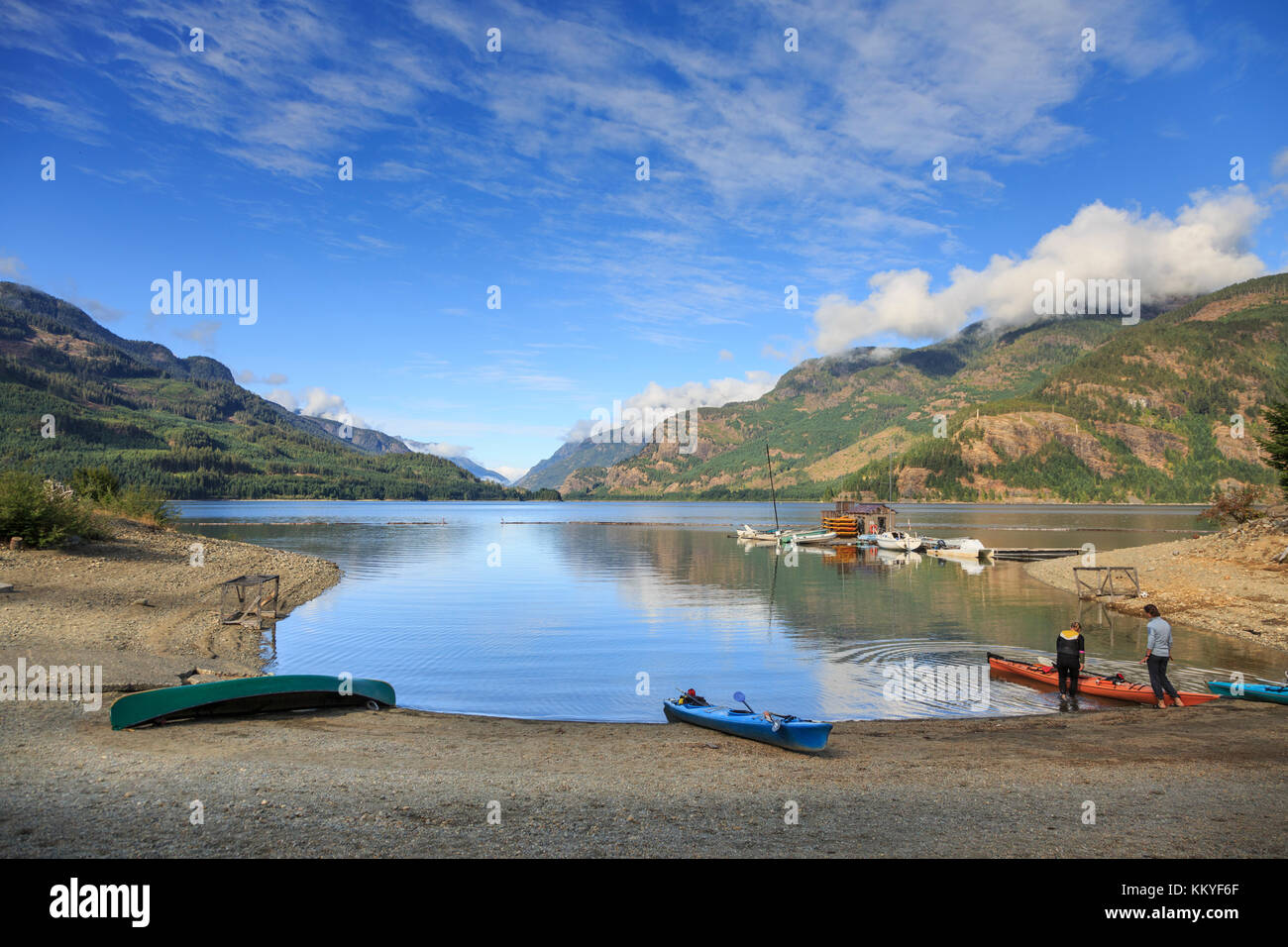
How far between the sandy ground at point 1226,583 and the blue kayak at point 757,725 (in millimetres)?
22025

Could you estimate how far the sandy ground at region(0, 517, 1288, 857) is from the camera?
8.27 meters

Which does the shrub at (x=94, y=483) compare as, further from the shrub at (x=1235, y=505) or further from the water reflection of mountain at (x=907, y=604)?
the shrub at (x=1235, y=505)

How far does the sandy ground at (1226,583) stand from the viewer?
2795 centimetres

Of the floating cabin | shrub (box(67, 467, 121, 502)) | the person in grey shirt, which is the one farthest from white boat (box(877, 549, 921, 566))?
shrub (box(67, 467, 121, 502))

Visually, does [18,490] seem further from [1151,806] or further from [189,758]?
[1151,806]

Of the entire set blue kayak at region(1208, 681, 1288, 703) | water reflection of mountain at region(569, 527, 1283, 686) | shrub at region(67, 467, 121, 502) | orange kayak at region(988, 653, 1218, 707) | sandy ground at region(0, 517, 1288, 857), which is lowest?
water reflection of mountain at region(569, 527, 1283, 686)

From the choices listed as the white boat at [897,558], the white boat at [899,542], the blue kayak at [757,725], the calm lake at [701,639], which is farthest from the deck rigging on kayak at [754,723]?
the white boat at [899,542]

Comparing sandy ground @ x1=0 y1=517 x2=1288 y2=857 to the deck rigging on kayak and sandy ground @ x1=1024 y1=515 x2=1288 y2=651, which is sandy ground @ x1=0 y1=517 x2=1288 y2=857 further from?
sandy ground @ x1=1024 y1=515 x2=1288 y2=651

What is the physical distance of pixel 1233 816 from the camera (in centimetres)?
939

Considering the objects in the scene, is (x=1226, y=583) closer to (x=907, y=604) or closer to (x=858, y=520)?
(x=907, y=604)

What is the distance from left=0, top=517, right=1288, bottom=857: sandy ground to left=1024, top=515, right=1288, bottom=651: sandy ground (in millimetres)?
13940

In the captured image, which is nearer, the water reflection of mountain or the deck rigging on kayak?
the deck rigging on kayak

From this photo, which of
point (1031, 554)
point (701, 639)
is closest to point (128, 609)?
point (701, 639)
